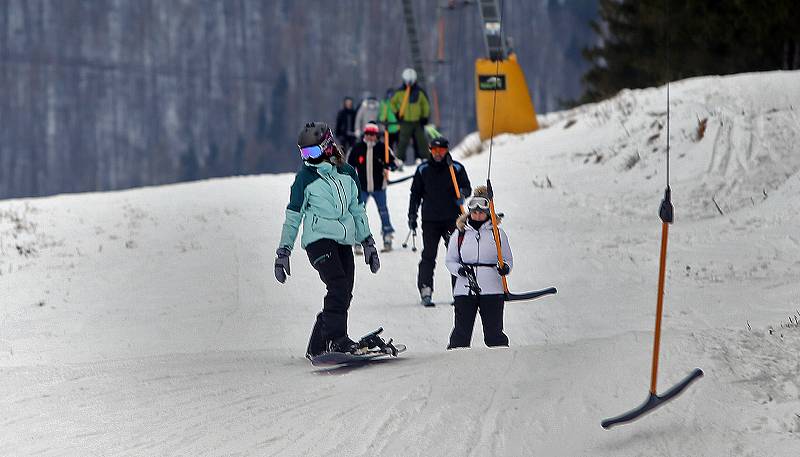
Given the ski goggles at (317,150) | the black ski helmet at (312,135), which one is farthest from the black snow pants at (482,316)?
the black ski helmet at (312,135)

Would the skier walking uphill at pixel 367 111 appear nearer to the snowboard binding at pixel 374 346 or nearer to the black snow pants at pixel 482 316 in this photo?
the black snow pants at pixel 482 316

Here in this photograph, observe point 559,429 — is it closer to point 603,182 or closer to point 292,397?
point 292,397

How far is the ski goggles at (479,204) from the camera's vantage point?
8430 millimetres

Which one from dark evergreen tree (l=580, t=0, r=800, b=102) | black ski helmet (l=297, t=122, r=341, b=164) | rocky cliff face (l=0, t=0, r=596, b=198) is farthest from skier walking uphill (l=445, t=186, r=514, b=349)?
rocky cliff face (l=0, t=0, r=596, b=198)

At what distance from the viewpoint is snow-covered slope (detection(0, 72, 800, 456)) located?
20.0ft

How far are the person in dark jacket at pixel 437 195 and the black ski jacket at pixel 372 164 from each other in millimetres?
2864

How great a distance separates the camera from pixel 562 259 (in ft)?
46.2

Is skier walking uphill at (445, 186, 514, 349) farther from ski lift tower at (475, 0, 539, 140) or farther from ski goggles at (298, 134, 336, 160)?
ski lift tower at (475, 0, 539, 140)

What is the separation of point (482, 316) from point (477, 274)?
33cm

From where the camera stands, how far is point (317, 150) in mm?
7984

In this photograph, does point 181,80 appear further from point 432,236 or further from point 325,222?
point 325,222

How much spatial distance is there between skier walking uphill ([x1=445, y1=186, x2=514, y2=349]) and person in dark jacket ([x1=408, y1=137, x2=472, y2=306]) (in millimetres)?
2348

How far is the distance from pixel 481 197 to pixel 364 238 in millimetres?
974

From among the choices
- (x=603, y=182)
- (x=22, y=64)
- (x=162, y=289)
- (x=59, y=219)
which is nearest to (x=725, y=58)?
(x=603, y=182)
